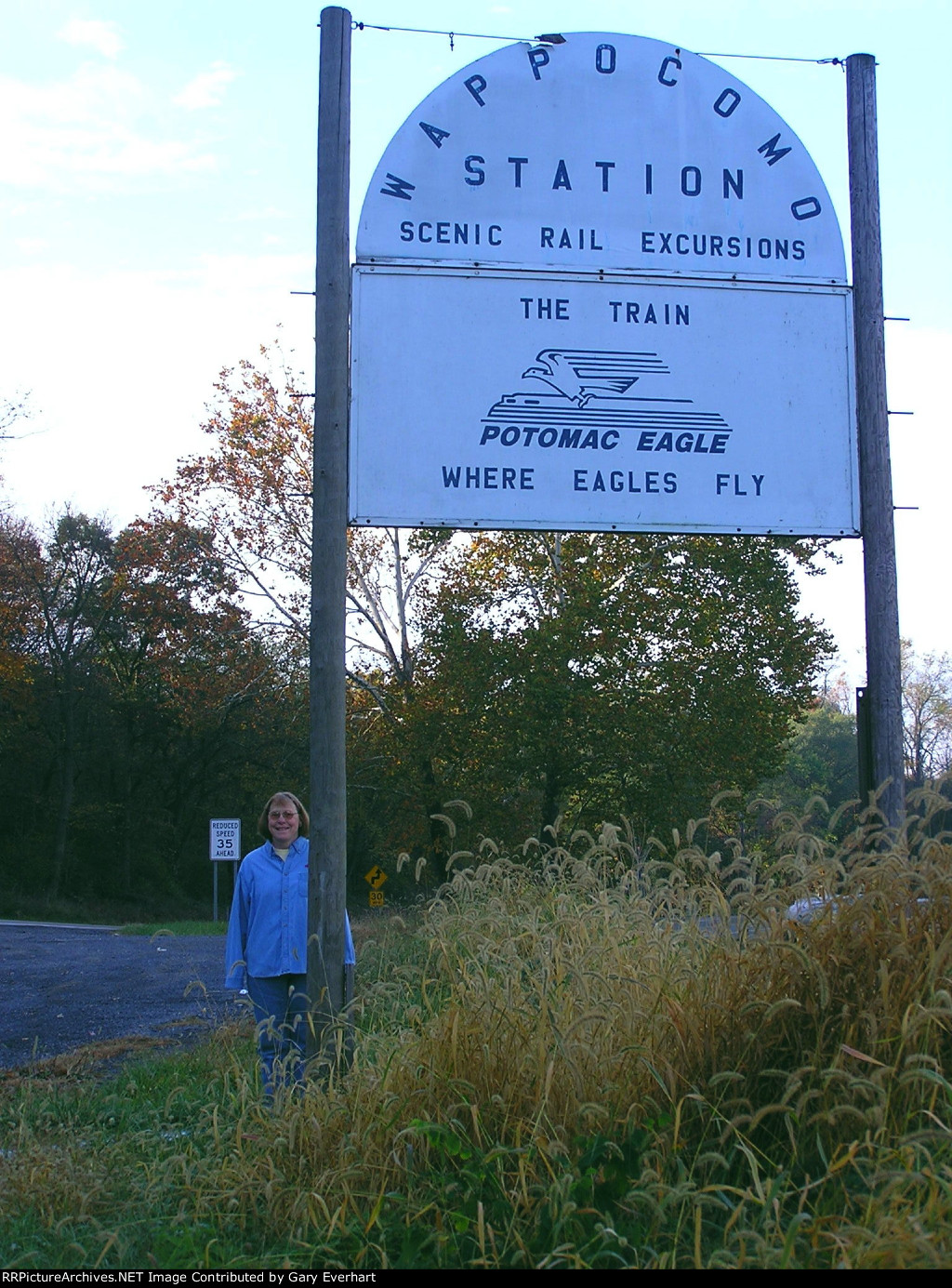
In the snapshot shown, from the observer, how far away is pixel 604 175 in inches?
274

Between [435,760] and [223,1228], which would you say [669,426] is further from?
[435,760]

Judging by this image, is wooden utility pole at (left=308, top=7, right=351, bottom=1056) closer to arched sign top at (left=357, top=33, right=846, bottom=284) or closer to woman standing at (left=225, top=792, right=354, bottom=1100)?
woman standing at (left=225, top=792, right=354, bottom=1100)

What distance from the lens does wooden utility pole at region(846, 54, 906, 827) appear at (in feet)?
21.7

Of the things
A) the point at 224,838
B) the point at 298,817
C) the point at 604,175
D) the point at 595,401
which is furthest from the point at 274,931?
the point at 224,838

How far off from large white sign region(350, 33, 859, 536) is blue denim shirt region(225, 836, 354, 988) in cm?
180

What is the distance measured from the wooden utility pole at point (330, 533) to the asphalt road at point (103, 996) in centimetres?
111

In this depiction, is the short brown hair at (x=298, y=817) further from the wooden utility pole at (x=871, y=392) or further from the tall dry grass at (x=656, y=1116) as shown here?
the wooden utility pole at (x=871, y=392)

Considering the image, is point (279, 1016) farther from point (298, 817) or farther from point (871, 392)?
point (871, 392)

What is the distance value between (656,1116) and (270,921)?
2616 millimetres

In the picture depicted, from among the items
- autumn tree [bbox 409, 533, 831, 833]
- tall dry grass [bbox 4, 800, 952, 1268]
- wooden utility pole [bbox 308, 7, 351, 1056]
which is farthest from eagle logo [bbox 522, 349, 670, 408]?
autumn tree [bbox 409, 533, 831, 833]

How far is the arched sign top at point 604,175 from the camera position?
6.82m

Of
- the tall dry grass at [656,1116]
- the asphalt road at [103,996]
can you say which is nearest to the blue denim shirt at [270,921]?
the asphalt road at [103,996]

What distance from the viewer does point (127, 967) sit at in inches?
600
